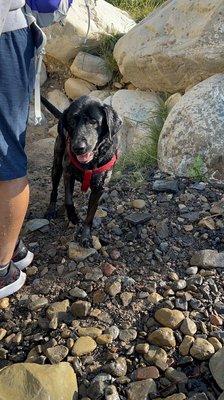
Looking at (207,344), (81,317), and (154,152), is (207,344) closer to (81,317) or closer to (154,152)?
(81,317)

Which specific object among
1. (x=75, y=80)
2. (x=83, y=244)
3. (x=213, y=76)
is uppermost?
(x=213, y=76)

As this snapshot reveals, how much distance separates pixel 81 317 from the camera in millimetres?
3117

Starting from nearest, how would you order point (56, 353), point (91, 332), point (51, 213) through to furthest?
1. point (56, 353)
2. point (91, 332)
3. point (51, 213)

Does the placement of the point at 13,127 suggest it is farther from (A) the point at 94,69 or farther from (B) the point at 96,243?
(A) the point at 94,69

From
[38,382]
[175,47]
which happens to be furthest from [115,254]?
[175,47]

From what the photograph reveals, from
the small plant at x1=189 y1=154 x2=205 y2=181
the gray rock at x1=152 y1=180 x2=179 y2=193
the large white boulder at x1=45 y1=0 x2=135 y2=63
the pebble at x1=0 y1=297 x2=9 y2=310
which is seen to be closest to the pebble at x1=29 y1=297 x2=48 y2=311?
the pebble at x1=0 y1=297 x2=9 y2=310

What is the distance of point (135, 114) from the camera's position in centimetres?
559

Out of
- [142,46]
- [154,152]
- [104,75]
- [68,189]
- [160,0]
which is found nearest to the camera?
[68,189]

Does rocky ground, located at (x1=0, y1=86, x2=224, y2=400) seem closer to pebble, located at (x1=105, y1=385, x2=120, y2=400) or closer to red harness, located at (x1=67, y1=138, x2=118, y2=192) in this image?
pebble, located at (x1=105, y1=385, x2=120, y2=400)

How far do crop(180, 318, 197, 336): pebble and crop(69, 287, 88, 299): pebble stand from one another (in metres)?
0.60

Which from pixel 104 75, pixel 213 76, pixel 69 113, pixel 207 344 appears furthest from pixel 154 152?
pixel 207 344

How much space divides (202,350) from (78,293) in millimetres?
804

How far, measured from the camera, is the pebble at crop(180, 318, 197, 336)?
2969 millimetres

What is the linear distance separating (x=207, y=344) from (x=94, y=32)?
4563 mm
